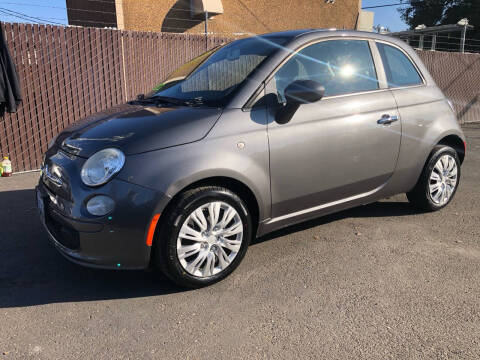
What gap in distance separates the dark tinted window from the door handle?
0.28 metres

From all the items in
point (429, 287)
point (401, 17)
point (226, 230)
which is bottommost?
point (429, 287)

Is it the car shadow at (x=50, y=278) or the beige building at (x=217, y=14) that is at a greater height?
the beige building at (x=217, y=14)


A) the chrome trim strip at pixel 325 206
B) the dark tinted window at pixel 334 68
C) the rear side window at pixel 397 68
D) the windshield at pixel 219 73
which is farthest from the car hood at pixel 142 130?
the rear side window at pixel 397 68

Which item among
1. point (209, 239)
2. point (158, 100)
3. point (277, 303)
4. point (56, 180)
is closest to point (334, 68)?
point (158, 100)

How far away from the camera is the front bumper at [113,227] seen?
8.69 ft

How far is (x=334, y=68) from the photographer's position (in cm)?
359

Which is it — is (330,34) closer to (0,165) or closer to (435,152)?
(435,152)

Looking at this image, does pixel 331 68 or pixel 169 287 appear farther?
pixel 331 68

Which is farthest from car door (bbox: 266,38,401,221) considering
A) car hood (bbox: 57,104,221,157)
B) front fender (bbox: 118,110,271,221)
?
car hood (bbox: 57,104,221,157)

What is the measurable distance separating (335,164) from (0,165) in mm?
5178

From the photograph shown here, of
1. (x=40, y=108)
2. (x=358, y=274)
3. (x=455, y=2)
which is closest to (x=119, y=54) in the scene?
(x=40, y=108)

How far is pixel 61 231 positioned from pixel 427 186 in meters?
3.48

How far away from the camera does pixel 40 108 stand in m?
6.54

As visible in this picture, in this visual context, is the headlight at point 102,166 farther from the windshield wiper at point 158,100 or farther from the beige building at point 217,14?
the beige building at point 217,14
